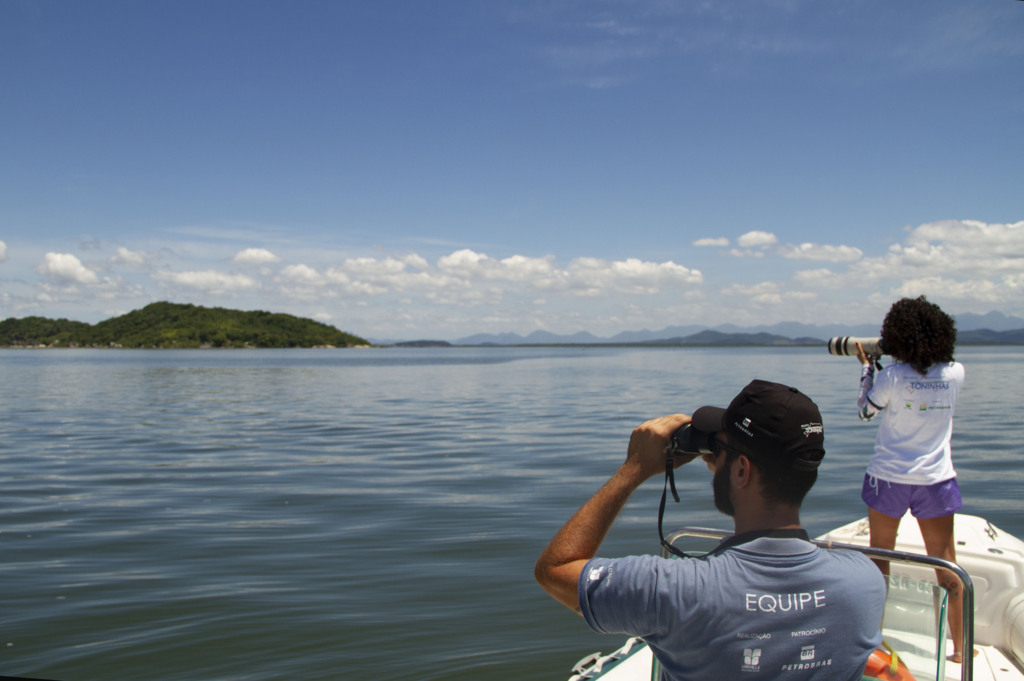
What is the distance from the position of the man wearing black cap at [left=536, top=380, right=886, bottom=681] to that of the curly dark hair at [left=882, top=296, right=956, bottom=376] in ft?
9.21

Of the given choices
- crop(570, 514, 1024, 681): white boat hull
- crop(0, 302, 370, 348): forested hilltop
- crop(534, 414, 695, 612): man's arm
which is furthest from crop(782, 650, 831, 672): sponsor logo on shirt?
crop(0, 302, 370, 348): forested hilltop

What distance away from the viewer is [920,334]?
419 cm

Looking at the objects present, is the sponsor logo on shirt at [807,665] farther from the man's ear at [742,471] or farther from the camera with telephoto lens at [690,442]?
the camera with telephoto lens at [690,442]

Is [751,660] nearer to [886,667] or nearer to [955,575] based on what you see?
[886,667]

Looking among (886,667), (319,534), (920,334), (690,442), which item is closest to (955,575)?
(886,667)

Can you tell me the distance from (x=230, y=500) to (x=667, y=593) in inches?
396

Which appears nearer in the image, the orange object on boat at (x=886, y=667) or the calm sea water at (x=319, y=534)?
the orange object on boat at (x=886, y=667)

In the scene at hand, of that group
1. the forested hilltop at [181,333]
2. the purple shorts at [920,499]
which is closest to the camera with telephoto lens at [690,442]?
the purple shorts at [920,499]

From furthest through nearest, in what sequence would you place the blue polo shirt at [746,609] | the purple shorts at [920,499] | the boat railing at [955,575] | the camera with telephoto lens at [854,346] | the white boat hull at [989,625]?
the camera with telephoto lens at [854,346], the purple shorts at [920,499], the white boat hull at [989,625], the boat railing at [955,575], the blue polo shirt at [746,609]

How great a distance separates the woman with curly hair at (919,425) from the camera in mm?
4172

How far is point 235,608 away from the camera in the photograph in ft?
20.5

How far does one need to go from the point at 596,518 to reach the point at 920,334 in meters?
3.24

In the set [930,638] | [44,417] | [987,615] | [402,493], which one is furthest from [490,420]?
[930,638]

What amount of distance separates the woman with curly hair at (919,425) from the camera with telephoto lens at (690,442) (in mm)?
2880
